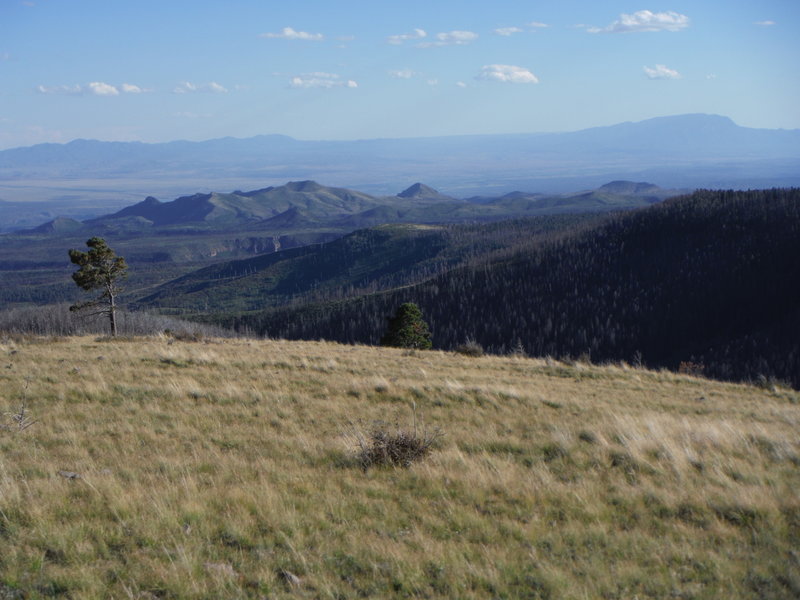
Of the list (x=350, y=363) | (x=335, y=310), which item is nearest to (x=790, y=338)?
(x=335, y=310)

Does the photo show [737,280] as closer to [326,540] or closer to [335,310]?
[335,310]

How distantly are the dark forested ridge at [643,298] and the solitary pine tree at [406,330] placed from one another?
6267cm

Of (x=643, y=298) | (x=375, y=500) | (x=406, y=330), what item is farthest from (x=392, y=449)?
(x=643, y=298)

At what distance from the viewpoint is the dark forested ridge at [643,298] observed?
111875mm

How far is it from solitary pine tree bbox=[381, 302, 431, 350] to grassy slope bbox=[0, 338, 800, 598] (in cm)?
3154

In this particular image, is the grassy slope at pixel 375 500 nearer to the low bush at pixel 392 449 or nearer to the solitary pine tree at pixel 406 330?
the low bush at pixel 392 449

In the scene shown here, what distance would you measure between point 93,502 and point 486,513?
16.7 feet

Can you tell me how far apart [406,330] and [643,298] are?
98.7 meters

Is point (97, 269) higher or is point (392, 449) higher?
point (97, 269)

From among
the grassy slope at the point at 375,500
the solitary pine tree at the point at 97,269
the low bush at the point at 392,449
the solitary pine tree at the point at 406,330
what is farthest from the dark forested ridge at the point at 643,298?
the low bush at the point at 392,449

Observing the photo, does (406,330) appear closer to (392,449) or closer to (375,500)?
(392,449)

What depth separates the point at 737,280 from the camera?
125 metres

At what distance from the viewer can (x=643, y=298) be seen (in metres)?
129

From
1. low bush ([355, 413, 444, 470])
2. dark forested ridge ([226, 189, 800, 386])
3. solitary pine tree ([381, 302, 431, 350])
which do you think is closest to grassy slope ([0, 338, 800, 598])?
low bush ([355, 413, 444, 470])
